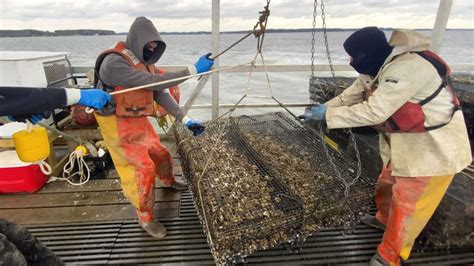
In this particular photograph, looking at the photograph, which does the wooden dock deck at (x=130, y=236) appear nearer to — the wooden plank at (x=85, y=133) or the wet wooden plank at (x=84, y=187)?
the wet wooden plank at (x=84, y=187)

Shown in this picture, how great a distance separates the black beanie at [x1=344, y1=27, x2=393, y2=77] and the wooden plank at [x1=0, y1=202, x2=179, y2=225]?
6.52 feet

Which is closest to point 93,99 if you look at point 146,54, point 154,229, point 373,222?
point 146,54

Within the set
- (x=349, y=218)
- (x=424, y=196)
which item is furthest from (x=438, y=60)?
(x=349, y=218)

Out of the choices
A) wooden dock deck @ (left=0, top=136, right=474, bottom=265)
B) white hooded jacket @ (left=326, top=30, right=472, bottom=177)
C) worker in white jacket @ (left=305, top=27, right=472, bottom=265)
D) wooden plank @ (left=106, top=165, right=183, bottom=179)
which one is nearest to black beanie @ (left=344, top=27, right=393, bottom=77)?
worker in white jacket @ (left=305, top=27, right=472, bottom=265)

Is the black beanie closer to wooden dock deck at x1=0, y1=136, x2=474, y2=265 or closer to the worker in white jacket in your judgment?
the worker in white jacket

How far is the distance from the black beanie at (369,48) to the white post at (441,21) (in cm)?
232

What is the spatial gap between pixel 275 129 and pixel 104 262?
219 cm

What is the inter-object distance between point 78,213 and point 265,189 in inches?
68.0

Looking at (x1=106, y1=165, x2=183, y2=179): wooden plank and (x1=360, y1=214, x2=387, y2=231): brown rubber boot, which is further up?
(x1=360, y1=214, x2=387, y2=231): brown rubber boot

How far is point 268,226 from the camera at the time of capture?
175cm

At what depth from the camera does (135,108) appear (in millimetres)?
2127

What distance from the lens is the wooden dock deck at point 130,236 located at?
6.91ft

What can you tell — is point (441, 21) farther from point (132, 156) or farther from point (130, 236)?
point (130, 236)

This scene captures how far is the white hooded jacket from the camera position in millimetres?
1685
